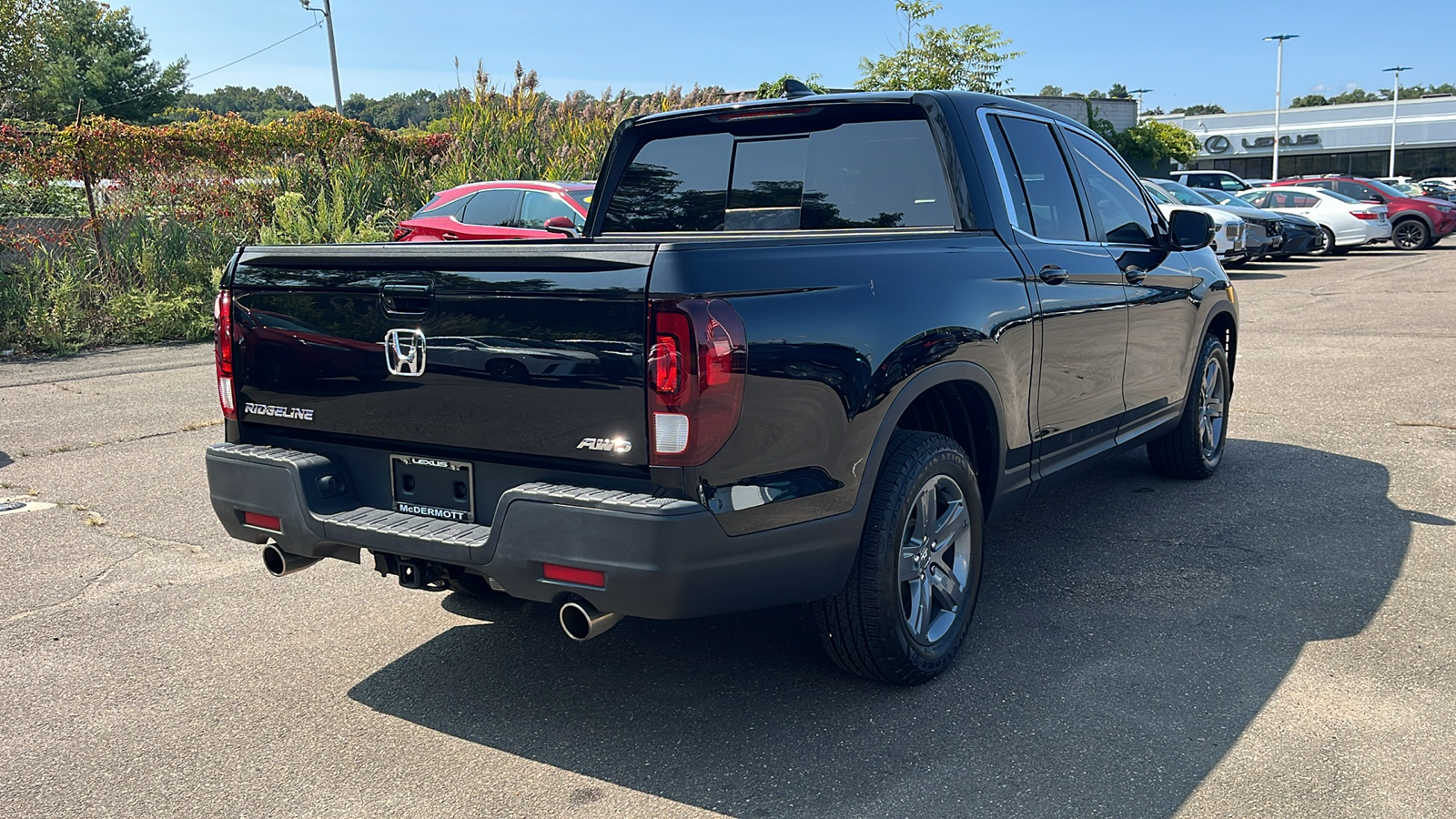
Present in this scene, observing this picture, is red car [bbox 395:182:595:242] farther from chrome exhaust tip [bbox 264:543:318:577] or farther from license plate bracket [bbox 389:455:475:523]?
license plate bracket [bbox 389:455:475:523]

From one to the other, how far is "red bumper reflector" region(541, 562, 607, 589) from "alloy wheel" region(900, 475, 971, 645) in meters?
1.04

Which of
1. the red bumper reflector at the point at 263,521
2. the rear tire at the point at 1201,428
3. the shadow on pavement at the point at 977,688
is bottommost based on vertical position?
the shadow on pavement at the point at 977,688

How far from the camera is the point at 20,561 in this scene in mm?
5129

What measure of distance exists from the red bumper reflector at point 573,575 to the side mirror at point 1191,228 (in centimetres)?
361

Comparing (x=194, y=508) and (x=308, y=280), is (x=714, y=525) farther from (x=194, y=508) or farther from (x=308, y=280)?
(x=194, y=508)

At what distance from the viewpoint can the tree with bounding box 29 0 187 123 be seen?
50719mm

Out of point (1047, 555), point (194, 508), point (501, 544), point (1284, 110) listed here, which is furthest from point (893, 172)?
point (1284, 110)

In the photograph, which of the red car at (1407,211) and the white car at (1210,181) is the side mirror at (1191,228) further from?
the white car at (1210,181)

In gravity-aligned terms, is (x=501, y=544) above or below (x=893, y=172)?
below

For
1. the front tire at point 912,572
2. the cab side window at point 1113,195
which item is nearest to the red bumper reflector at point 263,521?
the front tire at point 912,572

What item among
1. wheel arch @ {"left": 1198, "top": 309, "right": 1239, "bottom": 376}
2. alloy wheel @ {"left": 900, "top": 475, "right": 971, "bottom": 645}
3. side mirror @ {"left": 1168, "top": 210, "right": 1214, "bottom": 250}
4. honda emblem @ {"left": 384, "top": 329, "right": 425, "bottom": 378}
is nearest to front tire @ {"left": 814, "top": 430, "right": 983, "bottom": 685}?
alloy wheel @ {"left": 900, "top": 475, "right": 971, "bottom": 645}

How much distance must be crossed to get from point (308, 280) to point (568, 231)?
8.17 feet

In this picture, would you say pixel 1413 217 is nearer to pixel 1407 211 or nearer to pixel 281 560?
pixel 1407 211

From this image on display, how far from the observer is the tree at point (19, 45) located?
131 ft
